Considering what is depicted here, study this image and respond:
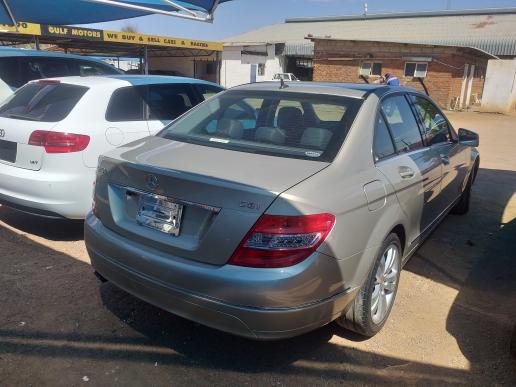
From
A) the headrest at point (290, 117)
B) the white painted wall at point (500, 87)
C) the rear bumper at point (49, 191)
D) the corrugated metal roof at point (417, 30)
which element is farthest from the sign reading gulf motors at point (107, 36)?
the corrugated metal roof at point (417, 30)

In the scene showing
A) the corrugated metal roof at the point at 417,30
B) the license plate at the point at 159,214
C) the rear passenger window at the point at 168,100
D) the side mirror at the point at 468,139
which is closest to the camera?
the license plate at the point at 159,214

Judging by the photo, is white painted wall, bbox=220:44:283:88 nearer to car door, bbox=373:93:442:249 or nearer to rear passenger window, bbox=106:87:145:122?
rear passenger window, bbox=106:87:145:122

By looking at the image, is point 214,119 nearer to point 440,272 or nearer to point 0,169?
point 0,169

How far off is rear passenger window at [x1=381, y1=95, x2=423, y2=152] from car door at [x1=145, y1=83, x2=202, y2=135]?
249 centimetres

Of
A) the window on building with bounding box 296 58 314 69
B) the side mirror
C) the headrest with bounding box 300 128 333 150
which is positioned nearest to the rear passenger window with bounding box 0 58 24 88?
the headrest with bounding box 300 128 333 150

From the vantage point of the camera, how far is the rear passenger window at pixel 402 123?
130 inches

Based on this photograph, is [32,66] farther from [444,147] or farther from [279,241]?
[279,241]

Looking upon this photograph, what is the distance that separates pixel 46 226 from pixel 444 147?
408 centimetres

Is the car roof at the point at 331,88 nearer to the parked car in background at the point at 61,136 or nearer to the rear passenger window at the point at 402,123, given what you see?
the rear passenger window at the point at 402,123

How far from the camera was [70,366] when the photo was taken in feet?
8.53

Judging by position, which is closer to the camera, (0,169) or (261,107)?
(261,107)

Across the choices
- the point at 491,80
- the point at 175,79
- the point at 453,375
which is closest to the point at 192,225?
the point at 453,375

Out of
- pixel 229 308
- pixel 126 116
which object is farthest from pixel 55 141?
pixel 229 308

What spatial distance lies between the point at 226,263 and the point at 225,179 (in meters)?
0.43
